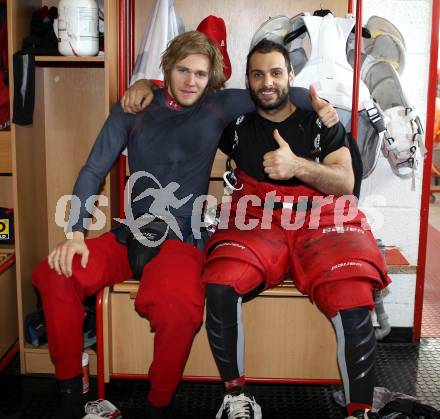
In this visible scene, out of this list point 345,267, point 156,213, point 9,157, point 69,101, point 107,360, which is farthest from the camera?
point 69,101

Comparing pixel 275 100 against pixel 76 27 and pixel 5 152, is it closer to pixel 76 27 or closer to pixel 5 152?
pixel 76 27

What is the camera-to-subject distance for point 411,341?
8.46 ft

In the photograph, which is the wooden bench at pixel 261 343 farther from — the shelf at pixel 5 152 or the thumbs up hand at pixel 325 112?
the shelf at pixel 5 152

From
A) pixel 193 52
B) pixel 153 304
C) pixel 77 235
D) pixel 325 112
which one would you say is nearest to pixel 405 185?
pixel 325 112

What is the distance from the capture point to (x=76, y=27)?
81.8 inches

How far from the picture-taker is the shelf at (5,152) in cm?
221

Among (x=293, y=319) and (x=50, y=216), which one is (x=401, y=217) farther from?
(x=50, y=216)

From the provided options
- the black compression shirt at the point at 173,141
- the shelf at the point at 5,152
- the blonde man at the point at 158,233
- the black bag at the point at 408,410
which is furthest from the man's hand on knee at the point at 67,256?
the black bag at the point at 408,410

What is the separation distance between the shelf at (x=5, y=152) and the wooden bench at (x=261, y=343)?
2.43 ft

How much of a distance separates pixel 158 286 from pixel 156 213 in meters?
0.38

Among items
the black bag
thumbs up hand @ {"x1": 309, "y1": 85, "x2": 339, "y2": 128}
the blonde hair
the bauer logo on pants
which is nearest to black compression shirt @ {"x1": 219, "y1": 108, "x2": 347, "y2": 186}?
thumbs up hand @ {"x1": 309, "y1": 85, "x2": 339, "y2": 128}

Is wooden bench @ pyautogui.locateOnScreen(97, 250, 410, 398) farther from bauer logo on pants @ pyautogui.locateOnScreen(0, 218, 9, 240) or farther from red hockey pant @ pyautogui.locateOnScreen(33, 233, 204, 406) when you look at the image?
bauer logo on pants @ pyautogui.locateOnScreen(0, 218, 9, 240)

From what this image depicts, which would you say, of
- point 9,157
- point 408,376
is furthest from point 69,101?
point 408,376

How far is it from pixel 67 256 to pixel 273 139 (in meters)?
0.83
